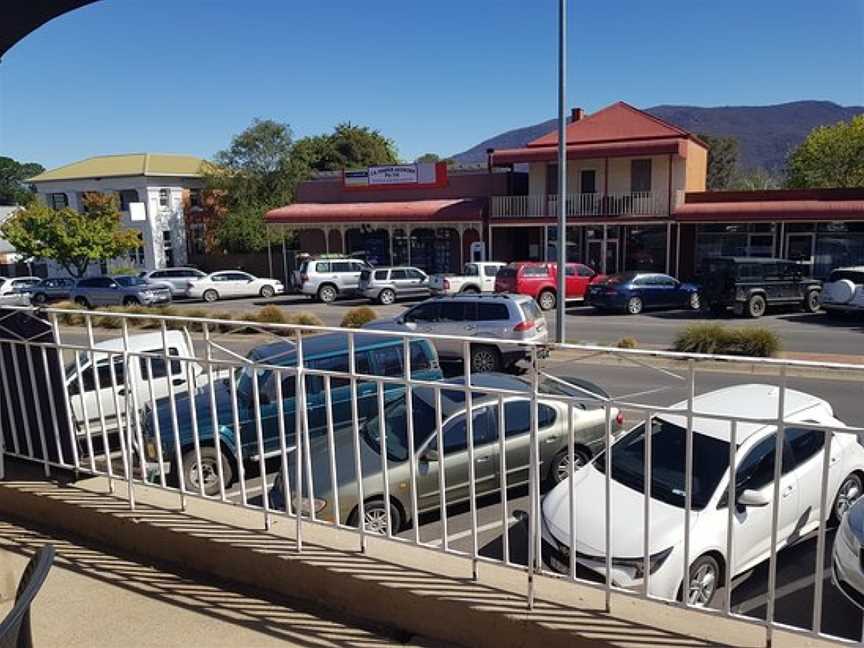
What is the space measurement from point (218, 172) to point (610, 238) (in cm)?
2856

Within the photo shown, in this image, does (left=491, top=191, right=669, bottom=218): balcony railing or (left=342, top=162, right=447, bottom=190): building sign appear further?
(left=342, top=162, right=447, bottom=190): building sign

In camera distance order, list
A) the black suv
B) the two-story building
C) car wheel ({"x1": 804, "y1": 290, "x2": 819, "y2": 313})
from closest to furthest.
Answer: the black suv
car wheel ({"x1": 804, "y1": 290, "x2": 819, "y2": 313})
the two-story building

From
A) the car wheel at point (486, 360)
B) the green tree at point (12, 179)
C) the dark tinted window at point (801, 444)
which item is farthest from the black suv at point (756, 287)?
the green tree at point (12, 179)

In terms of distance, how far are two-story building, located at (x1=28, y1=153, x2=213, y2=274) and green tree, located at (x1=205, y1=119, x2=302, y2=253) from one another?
4798 millimetres

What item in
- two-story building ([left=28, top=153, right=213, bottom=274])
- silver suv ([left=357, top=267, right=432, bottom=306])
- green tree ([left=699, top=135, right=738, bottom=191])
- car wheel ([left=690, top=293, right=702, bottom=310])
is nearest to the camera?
car wheel ([left=690, top=293, right=702, bottom=310])

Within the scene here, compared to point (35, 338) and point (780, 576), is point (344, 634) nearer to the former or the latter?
point (35, 338)

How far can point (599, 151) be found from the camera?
3275 cm

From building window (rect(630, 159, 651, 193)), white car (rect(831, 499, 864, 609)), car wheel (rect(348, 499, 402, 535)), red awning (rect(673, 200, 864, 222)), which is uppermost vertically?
building window (rect(630, 159, 651, 193))

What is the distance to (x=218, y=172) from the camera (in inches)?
1956

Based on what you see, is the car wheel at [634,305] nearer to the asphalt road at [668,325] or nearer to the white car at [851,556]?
the asphalt road at [668,325]

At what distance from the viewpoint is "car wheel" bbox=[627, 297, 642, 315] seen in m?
25.1

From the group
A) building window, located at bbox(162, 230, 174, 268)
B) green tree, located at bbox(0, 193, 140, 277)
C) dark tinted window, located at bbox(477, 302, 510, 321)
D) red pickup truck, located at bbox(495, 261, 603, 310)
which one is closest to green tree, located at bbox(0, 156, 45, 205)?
building window, located at bbox(162, 230, 174, 268)

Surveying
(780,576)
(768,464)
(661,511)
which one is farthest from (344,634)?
(780,576)

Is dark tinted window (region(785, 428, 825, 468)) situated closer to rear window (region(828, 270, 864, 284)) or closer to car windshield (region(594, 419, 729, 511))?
car windshield (region(594, 419, 729, 511))
